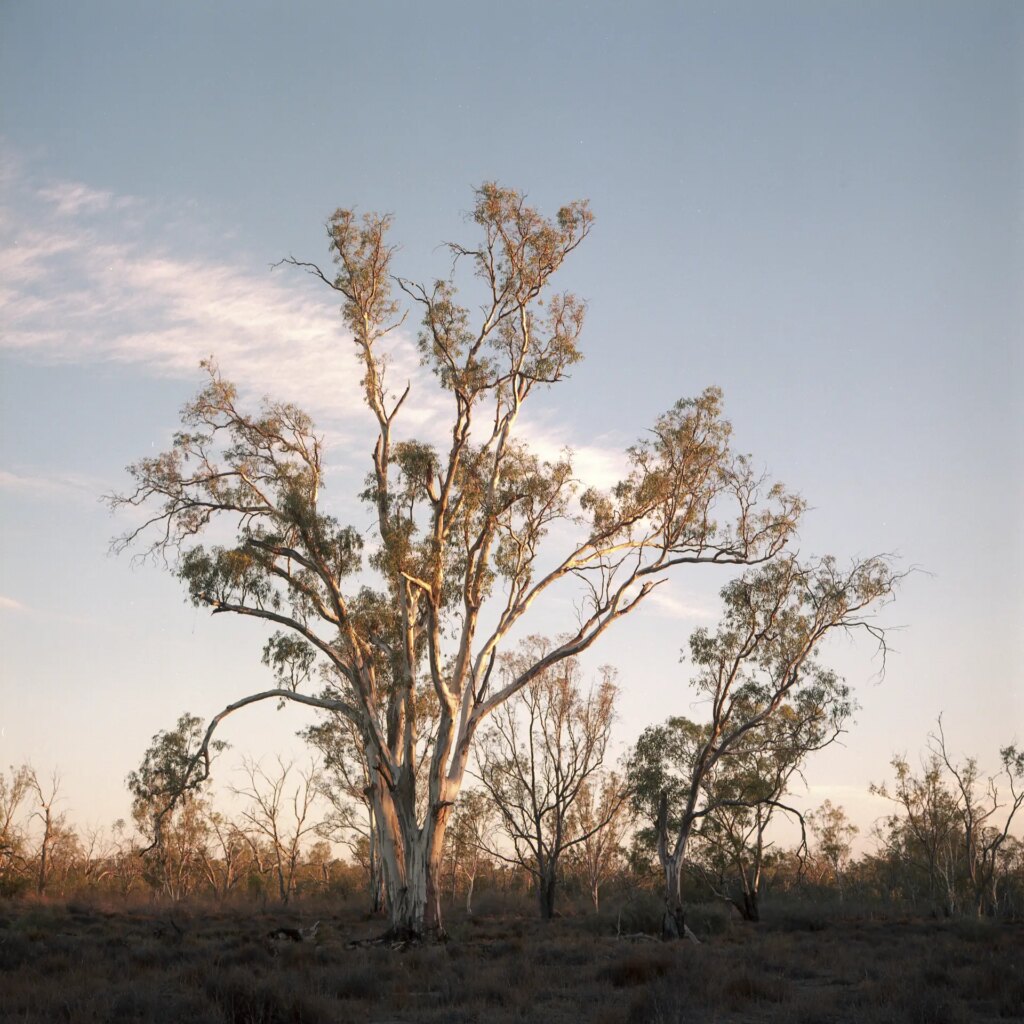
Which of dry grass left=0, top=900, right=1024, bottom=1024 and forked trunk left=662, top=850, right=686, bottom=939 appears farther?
forked trunk left=662, top=850, right=686, bottom=939

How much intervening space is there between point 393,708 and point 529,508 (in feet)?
18.1

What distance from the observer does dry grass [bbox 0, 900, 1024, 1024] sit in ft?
33.2

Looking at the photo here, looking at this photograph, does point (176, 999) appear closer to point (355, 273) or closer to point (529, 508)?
point (529, 508)

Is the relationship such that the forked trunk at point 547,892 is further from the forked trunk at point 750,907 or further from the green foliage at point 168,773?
the green foliage at point 168,773

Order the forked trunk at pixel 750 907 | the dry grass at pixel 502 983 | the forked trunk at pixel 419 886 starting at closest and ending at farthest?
the dry grass at pixel 502 983 → the forked trunk at pixel 419 886 → the forked trunk at pixel 750 907

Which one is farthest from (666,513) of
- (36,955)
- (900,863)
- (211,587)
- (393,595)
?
(900,863)

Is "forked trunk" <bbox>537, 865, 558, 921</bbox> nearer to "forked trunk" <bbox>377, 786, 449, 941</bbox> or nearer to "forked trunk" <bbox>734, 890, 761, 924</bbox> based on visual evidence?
"forked trunk" <bbox>734, 890, 761, 924</bbox>

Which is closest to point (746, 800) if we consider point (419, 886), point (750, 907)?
point (750, 907)

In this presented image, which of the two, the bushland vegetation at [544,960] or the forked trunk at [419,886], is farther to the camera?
the forked trunk at [419,886]

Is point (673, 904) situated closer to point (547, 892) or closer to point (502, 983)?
point (502, 983)

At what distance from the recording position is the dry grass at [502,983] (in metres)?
10.1

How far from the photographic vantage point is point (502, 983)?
42.0 ft

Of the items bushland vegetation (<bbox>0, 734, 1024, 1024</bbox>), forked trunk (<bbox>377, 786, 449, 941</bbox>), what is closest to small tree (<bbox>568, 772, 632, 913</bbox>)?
bushland vegetation (<bbox>0, 734, 1024, 1024</bbox>)

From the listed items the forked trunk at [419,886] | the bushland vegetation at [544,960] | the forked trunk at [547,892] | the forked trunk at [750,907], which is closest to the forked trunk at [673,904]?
the bushland vegetation at [544,960]
